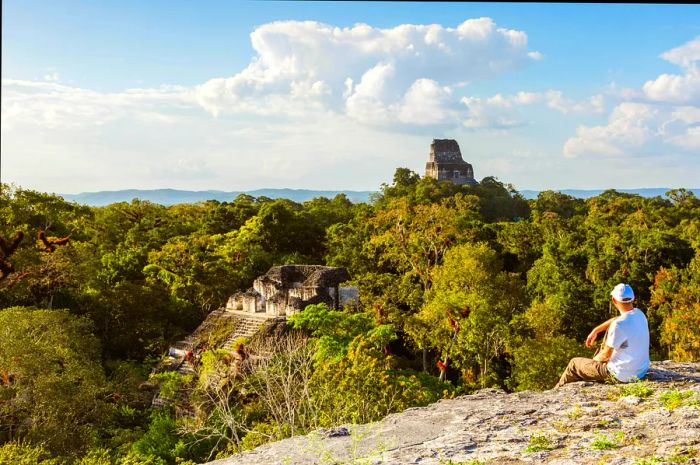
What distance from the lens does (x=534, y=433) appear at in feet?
16.0

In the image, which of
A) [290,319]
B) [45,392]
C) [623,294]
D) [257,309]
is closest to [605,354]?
[623,294]

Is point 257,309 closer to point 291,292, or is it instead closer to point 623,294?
point 291,292

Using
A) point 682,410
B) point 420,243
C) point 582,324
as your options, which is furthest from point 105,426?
point 582,324

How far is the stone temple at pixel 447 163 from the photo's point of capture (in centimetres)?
7194

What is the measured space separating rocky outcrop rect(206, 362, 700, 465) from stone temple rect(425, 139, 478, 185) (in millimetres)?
65730

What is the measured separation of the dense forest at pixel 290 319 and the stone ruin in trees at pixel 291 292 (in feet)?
5.30

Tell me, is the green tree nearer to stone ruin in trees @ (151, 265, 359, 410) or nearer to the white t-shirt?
stone ruin in trees @ (151, 265, 359, 410)

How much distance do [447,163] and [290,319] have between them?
2272 inches

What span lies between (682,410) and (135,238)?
27.3 m

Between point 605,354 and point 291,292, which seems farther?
point 291,292

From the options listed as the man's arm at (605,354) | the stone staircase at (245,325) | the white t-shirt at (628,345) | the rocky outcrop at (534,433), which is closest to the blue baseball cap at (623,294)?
the white t-shirt at (628,345)

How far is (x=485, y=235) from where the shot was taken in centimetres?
2981

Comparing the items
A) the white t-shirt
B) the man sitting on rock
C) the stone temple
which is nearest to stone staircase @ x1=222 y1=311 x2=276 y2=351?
the man sitting on rock

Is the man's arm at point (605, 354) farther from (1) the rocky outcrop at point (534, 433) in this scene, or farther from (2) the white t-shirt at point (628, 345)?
(1) the rocky outcrop at point (534, 433)
